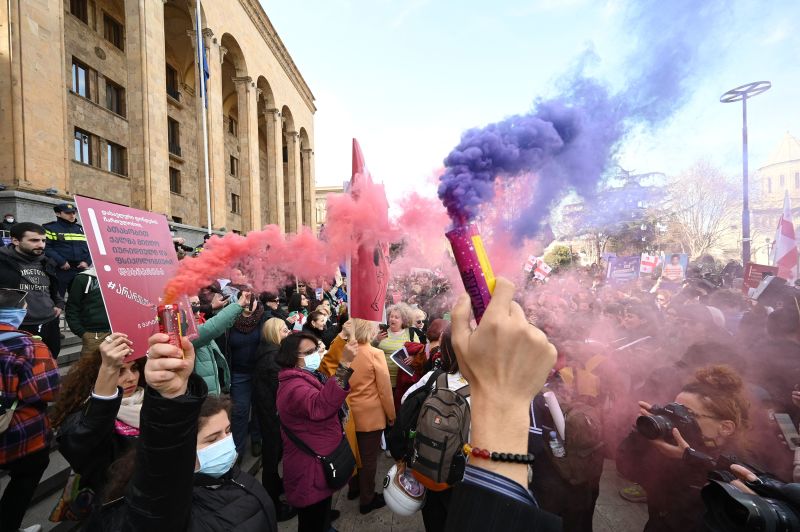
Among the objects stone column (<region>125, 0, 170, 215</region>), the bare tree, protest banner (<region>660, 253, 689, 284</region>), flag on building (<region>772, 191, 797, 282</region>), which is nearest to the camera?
the bare tree

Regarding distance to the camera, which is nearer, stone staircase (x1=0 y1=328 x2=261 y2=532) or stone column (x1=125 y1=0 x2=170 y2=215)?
stone staircase (x1=0 y1=328 x2=261 y2=532)

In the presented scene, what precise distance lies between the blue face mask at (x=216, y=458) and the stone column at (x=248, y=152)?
2624 centimetres

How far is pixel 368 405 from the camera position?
14.3 feet

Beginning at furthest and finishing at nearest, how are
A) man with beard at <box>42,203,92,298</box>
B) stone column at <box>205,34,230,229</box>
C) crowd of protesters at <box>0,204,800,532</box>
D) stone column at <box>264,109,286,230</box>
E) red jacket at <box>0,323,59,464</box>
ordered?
stone column at <box>264,109,286,230</box> → stone column at <box>205,34,230,229</box> → man with beard at <box>42,203,92,298</box> → red jacket at <box>0,323,59,464</box> → crowd of protesters at <box>0,204,800,532</box>

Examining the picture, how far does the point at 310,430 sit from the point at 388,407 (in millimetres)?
1321

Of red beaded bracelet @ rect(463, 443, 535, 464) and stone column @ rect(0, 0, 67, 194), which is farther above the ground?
stone column @ rect(0, 0, 67, 194)

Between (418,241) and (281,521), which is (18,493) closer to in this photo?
(281,521)

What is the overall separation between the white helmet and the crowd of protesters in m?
0.04

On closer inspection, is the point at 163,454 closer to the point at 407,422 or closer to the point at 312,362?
the point at 407,422

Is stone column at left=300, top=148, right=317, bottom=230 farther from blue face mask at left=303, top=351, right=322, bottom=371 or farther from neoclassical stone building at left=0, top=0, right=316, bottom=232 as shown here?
blue face mask at left=303, top=351, right=322, bottom=371

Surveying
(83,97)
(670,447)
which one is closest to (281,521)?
(670,447)

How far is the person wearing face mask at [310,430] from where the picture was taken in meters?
3.16

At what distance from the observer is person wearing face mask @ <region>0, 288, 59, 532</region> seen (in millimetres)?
2941

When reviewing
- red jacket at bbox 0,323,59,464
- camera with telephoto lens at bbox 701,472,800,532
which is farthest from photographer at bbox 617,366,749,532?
red jacket at bbox 0,323,59,464
